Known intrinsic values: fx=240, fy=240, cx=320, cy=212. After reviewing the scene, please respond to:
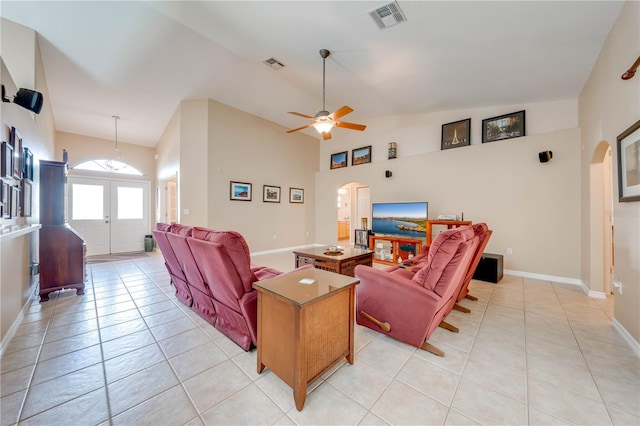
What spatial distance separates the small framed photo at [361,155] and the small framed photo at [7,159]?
5.94m

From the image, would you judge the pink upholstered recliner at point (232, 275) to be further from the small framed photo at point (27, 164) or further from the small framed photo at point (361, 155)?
the small framed photo at point (361, 155)

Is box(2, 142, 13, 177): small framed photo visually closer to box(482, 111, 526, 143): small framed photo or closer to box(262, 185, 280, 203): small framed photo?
box(262, 185, 280, 203): small framed photo

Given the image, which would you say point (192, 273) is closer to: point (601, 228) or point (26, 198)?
point (26, 198)

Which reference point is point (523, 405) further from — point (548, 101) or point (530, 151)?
point (548, 101)

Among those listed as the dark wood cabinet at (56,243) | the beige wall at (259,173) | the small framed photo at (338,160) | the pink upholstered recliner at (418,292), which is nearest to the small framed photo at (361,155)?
the small framed photo at (338,160)

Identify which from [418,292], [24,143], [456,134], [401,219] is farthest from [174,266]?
[456,134]

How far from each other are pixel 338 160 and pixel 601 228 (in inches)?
Answer: 213

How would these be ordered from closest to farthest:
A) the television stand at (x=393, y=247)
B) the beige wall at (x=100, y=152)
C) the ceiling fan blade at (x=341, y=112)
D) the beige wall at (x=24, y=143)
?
1. the beige wall at (x=24, y=143)
2. the ceiling fan blade at (x=341, y=112)
3. the television stand at (x=393, y=247)
4. the beige wall at (x=100, y=152)

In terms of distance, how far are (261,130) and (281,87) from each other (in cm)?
149

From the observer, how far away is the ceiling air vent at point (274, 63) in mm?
4056

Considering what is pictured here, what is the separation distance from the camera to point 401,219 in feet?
17.5

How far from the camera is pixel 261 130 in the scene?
20.5ft

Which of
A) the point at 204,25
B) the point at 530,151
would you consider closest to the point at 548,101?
the point at 530,151

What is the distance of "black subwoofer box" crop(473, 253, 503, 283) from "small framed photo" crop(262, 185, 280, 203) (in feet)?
15.9
